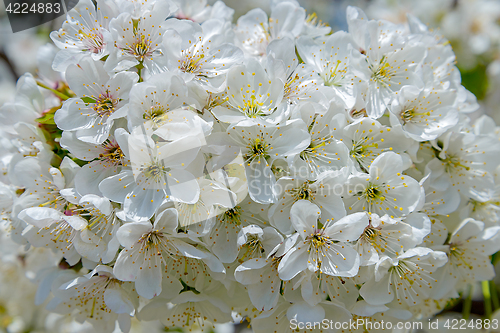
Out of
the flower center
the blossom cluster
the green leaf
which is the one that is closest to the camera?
the blossom cluster


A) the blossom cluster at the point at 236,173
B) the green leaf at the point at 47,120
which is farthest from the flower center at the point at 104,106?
the green leaf at the point at 47,120

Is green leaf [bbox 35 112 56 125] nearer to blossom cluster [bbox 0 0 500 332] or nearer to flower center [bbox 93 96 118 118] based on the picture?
blossom cluster [bbox 0 0 500 332]

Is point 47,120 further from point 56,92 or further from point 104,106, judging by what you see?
point 104,106

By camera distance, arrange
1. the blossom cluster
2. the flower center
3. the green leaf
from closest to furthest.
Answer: the blossom cluster < the flower center < the green leaf

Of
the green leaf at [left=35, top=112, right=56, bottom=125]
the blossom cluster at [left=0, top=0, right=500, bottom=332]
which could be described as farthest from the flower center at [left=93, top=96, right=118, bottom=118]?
the green leaf at [left=35, top=112, right=56, bottom=125]

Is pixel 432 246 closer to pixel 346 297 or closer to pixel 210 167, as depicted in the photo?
pixel 346 297

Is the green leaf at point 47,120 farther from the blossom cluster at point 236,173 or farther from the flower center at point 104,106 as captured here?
the flower center at point 104,106

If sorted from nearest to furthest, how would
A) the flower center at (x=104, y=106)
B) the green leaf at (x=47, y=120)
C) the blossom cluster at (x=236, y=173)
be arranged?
the blossom cluster at (x=236, y=173), the flower center at (x=104, y=106), the green leaf at (x=47, y=120)

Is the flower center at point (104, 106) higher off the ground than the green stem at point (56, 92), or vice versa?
the flower center at point (104, 106)

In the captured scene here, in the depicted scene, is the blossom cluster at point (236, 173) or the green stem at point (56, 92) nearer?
the blossom cluster at point (236, 173)

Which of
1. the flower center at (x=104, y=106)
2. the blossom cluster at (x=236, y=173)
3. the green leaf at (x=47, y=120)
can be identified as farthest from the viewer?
the green leaf at (x=47, y=120)
